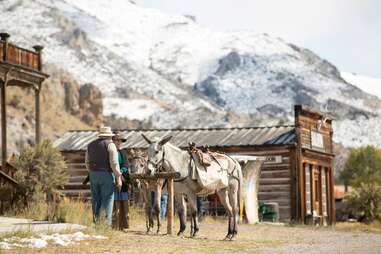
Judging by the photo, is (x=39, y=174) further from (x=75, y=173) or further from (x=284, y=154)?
(x=284, y=154)

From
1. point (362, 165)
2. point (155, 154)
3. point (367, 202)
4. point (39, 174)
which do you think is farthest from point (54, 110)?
point (155, 154)

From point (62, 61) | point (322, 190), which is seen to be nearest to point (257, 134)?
point (322, 190)

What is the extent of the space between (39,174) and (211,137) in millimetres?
10824

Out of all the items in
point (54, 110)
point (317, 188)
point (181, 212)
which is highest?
point (54, 110)

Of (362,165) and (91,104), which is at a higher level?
(91,104)

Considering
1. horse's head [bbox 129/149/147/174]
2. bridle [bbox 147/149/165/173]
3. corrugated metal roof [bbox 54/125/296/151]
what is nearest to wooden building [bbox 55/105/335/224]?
corrugated metal roof [bbox 54/125/296/151]

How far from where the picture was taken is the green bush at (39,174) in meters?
20.9

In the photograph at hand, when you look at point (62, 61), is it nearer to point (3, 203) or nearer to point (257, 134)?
point (257, 134)

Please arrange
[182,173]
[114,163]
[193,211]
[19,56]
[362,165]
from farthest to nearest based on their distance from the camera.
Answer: [362,165], [19,56], [193,211], [182,173], [114,163]

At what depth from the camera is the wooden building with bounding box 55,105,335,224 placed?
29406 mm

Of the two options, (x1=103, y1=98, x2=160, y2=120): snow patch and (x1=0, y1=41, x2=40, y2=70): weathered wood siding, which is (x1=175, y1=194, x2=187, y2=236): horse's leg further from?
(x1=103, y1=98, x2=160, y2=120): snow patch

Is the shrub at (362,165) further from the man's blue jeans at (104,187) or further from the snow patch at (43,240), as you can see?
the snow patch at (43,240)

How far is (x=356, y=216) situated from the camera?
3872 cm

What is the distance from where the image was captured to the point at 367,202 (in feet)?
118
